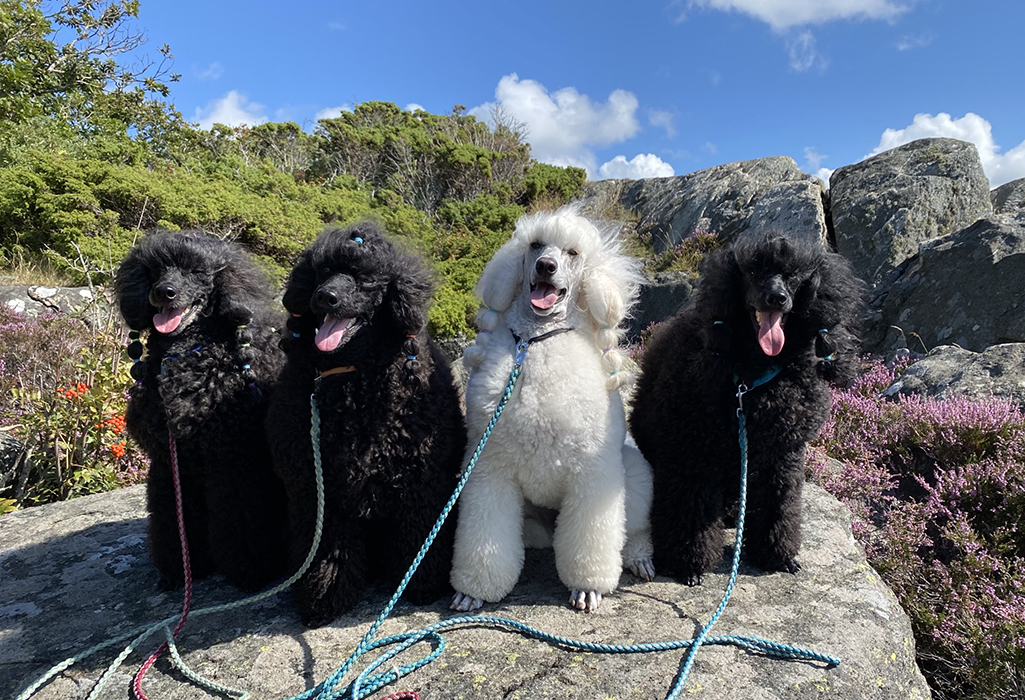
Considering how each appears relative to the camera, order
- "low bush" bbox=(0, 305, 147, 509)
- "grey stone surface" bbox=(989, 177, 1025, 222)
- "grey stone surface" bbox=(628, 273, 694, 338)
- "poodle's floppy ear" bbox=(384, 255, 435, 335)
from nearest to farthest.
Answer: "poodle's floppy ear" bbox=(384, 255, 435, 335)
"low bush" bbox=(0, 305, 147, 509)
"grey stone surface" bbox=(628, 273, 694, 338)
"grey stone surface" bbox=(989, 177, 1025, 222)

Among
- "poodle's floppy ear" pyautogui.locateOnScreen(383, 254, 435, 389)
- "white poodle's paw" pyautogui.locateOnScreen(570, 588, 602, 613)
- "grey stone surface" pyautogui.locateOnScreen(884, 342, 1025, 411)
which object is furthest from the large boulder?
"poodle's floppy ear" pyautogui.locateOnScreen(383, 254, 435, 389)

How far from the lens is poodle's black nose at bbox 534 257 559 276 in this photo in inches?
89.7

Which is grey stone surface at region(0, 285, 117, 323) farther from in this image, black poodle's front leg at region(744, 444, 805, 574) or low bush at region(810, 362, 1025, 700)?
low bush at region(810, 362, 1025, 700)

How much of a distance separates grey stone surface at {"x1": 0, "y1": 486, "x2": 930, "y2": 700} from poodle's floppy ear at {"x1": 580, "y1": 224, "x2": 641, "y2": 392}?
976 mm

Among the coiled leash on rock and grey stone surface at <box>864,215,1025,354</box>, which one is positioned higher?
grey stone surface at <box>864,215,1025,354</box>

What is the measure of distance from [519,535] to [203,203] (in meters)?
7.59

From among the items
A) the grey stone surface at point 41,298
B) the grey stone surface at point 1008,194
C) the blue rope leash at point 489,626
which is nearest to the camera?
the blue rope leash at point 489,626

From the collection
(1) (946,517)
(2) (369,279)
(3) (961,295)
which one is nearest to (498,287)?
(2) (369,279)

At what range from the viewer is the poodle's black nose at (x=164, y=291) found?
2.21m

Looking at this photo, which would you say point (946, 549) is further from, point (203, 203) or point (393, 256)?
point (203, 203)

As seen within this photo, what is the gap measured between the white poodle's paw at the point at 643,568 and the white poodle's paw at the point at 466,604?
2.37 ft

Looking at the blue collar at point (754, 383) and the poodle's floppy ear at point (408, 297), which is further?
the blue collar at point (754, 383)

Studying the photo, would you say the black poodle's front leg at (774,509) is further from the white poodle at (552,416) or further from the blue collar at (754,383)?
the white poodle at (552,416)

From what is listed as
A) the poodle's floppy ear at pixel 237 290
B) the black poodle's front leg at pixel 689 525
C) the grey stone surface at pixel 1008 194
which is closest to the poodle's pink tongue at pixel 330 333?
the poodle's floppy ear at pixel 237 290
